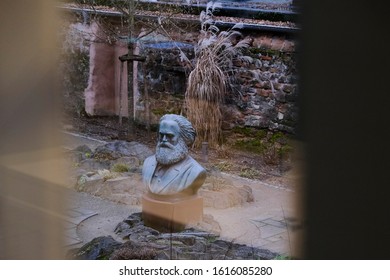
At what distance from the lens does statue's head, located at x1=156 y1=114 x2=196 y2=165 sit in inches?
150

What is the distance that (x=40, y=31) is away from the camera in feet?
11.3

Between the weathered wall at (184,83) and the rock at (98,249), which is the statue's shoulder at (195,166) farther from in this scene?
the rock at (98,249)

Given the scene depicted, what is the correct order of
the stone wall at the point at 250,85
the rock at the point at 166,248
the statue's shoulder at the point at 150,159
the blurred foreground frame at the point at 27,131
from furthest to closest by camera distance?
the statue's shoulder at the point at 150,159 → the stone wall at the point at 250,85 → the rock at the point at 166,248 → the blurred foreground frame at the point at 27,131

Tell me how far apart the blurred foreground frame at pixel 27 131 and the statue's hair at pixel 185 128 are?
63 cm

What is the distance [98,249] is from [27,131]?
0.72 metres

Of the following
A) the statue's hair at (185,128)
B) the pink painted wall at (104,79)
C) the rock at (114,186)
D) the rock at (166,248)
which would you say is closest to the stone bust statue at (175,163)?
the statue's hair at (185,128)

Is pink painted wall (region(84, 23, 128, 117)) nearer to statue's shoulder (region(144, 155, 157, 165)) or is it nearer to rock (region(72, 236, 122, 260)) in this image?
statue's shoulder (region(144, 155, 157, 165))

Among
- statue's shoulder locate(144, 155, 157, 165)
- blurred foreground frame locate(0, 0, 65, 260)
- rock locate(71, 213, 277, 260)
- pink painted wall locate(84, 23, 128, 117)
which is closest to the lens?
A: blurred foreground frame locate(0, 0, 65, 260)

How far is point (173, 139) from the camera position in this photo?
3.81 m

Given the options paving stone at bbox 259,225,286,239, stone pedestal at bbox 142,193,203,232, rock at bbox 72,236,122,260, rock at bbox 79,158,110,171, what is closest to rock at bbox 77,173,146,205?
rock at bbox 79,158,110,171

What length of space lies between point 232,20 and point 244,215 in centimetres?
103

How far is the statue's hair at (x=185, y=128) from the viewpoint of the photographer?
3.82 metres

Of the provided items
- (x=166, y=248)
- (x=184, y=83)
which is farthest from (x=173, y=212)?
(x=184, y=83)

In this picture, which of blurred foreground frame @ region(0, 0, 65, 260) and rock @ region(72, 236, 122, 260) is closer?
blurred foreground frame @ region(0, 0, 65, 260)
